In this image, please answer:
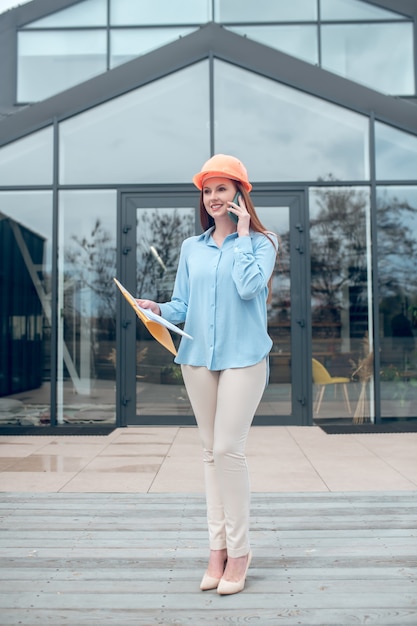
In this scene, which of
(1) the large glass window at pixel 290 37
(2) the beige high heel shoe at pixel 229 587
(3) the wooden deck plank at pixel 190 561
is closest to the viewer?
(3) the wooden deck plank at pixel 190 561

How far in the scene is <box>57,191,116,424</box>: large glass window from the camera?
6.12 metres

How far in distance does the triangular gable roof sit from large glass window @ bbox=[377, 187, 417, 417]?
101cm

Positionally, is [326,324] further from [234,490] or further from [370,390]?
[234,490]

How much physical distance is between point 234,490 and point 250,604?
1.27 ft

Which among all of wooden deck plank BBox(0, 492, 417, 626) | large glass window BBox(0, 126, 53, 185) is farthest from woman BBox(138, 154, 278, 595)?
large glass window BBox(0, 126, 53, 185)

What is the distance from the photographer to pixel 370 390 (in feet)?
20.2

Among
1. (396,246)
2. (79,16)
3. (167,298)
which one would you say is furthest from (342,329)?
(79,16)

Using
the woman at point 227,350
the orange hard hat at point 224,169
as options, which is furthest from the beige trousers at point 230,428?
the orange hard hat at point 224,169

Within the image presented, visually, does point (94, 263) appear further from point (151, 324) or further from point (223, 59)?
point (151, 324)

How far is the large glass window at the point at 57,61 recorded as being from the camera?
9438mm

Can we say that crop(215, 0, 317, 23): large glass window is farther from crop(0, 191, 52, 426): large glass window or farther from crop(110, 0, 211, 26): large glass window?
crop(0, 191, 52, 426): large glass window

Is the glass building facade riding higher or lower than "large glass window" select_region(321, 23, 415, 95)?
lower

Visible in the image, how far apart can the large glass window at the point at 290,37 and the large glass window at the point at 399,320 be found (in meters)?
4.09

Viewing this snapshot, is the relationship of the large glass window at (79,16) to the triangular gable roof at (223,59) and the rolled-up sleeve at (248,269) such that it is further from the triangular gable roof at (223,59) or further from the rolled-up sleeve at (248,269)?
the rolled-up sleeve at (248,269)
